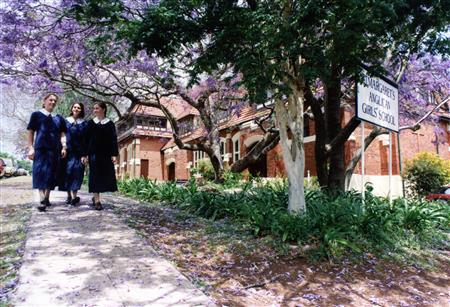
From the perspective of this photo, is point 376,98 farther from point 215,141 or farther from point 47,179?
point 215,141

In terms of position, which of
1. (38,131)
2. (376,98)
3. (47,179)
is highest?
(376,98)

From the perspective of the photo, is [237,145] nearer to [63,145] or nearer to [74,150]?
[74,150]

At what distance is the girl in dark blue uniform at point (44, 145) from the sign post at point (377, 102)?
4970 mm

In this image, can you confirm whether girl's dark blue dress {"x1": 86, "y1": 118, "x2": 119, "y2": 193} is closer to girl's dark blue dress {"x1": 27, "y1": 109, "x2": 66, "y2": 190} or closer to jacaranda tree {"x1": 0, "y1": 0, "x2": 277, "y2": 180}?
girl's dark blue dress {"x1": 27, "y1": 109, "x2": 66, "y2": 190}

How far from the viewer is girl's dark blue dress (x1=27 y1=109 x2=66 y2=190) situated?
6535mm

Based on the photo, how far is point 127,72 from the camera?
1380 cm

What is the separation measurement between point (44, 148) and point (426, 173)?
556 inches

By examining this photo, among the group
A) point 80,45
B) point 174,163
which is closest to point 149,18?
point 80,45

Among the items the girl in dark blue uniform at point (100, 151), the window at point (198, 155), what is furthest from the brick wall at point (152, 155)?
the girl in dark blue uniform at point (100, 151)

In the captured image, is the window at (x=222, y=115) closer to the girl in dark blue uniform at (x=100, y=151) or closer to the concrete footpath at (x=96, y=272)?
the girl in dark blue uniform at (x=100, y=151)

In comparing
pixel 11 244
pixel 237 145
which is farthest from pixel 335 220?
pixel 237 145

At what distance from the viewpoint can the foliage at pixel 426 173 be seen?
1540 centimetres

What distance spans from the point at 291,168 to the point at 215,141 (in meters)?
8.84

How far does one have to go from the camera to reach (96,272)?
3.79 meters
